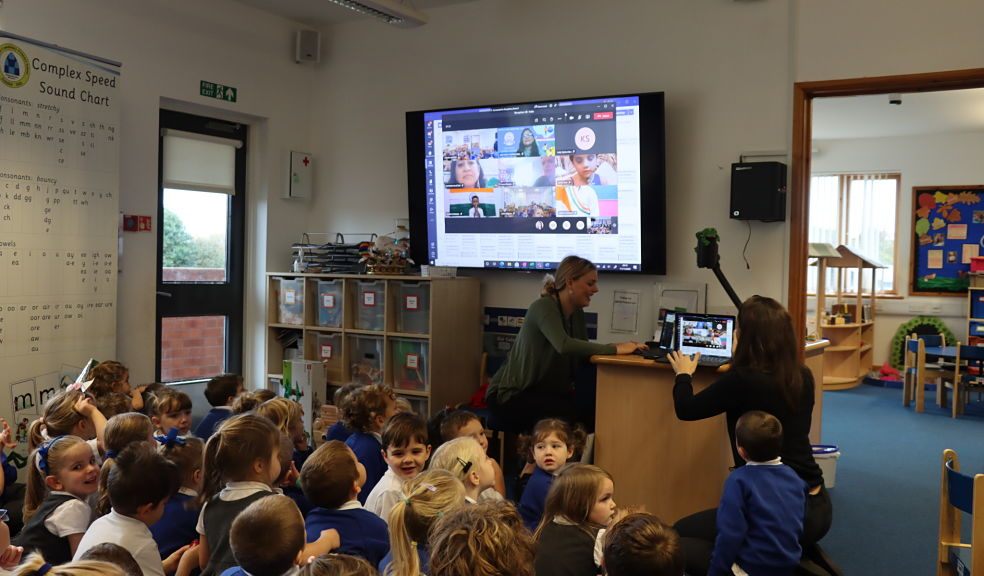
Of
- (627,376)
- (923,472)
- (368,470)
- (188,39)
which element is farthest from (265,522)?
(923,472)

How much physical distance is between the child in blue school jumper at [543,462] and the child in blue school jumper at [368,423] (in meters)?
0.58

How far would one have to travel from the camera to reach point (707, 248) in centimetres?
421

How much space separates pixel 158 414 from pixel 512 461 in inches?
A: 86.5

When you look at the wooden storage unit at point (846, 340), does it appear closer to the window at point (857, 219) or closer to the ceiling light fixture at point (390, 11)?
the window at point (857, 219)

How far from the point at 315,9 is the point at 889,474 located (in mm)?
4940

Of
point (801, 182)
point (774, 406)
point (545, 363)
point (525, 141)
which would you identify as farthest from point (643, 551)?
point (525, 141)

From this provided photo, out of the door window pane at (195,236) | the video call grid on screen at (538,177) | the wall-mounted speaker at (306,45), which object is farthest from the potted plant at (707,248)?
the door window pane at (195,236)

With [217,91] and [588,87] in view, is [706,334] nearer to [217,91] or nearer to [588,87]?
[588,87]

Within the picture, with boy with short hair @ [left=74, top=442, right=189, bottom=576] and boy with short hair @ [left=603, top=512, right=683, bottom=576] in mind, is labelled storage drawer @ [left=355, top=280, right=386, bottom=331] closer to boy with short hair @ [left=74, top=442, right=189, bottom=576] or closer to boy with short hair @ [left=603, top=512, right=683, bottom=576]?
boy with short hair @ [left=74, top=442, right=189, bottom=576]

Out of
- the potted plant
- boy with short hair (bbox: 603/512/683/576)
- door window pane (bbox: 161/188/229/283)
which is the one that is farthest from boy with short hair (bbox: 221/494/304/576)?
door window pane (bbox: 161/188/229/283)

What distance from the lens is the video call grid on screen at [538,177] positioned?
470 centimetres

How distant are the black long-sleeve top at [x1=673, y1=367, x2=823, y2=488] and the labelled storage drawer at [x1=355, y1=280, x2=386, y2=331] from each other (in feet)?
8.48

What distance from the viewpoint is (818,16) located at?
13.9 ft

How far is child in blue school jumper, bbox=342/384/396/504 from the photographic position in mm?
3086
